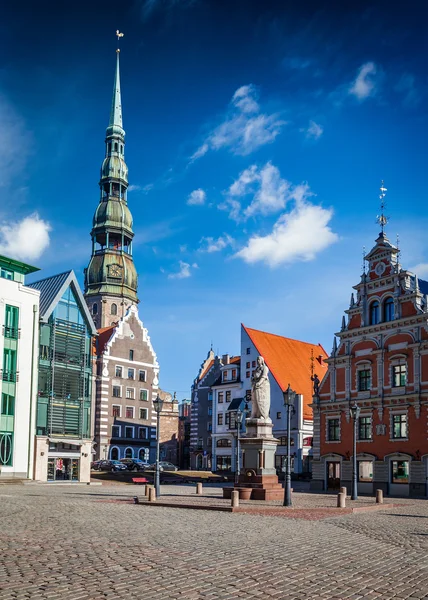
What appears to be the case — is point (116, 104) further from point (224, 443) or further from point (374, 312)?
point (374, 312)

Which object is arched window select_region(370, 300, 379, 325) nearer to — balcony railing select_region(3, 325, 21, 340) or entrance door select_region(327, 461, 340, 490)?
entrance door select_region(327, 461, 340, 490)

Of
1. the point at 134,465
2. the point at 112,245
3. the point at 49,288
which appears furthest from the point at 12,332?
the point at 112,245

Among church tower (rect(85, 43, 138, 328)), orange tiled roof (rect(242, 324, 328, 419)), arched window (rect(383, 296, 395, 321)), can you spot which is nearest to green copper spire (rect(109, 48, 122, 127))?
church tower (rect(85, 43, 138, 328))

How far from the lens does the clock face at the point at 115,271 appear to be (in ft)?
352

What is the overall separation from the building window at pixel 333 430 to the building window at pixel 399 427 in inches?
193

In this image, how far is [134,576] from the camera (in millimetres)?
10633

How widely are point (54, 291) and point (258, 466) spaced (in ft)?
87.4

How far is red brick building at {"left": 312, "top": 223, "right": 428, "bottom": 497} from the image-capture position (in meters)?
42.9

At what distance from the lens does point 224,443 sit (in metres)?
71.6

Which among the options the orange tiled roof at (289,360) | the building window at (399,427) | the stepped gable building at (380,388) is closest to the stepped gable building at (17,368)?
the stepped gable building at (380,388)

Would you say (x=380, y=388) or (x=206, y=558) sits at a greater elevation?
(x=380, y=388)

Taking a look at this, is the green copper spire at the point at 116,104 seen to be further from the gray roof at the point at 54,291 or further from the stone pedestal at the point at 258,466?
the stone pedestal at the point at 258,466

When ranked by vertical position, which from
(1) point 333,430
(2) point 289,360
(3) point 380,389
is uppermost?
(2) point 289,360

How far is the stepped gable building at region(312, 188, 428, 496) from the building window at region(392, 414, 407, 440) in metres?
0.06
